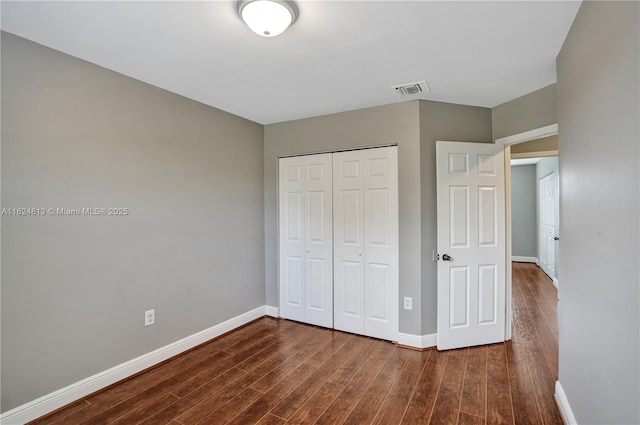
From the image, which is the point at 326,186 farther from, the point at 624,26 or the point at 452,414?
the point at 624,26

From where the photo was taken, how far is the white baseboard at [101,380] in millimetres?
1849

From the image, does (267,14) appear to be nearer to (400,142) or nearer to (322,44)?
(322,44)

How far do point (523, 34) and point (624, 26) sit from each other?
32.0 inches

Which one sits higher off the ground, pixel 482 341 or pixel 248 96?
pixel 248 96

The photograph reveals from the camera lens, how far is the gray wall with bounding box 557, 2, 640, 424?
42.7 inches

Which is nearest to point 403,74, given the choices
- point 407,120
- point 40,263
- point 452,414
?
point 407,120

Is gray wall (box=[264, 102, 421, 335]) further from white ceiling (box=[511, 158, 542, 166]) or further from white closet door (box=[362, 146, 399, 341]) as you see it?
white ceiling (box=[511, 158, 542, 166])

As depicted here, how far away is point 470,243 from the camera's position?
→ 2.88 metres

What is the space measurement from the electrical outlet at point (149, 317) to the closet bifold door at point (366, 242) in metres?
1.82

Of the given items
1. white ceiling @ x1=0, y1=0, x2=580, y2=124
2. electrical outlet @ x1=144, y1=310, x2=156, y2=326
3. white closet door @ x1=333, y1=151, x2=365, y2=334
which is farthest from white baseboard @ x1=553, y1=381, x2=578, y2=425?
electrical outlet @ x1=144, y1=310, x2=156, y2=326

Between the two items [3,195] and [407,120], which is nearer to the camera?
[3,195]

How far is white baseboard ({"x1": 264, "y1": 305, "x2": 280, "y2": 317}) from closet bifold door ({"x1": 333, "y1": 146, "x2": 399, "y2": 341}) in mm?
814

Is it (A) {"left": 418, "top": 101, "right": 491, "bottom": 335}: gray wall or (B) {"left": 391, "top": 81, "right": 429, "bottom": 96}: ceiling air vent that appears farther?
(A) {"left": 418, "top": 101, "right": 491, "bottom": 335}: gray wall

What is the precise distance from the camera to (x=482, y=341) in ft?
9.57
